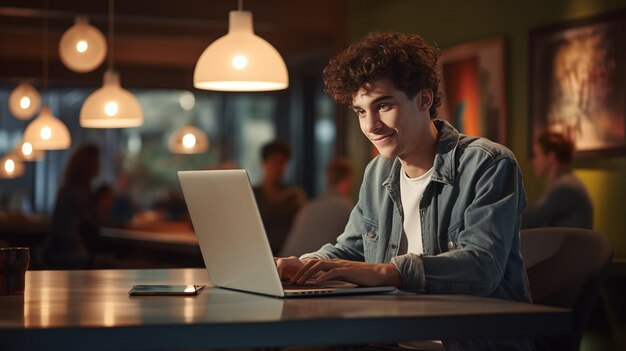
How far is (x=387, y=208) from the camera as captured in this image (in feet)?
9.01

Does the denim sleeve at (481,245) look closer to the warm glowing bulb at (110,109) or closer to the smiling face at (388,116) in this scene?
the smiling face at (388,116)

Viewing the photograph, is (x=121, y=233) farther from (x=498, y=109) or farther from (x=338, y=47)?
(x=498, y=109)

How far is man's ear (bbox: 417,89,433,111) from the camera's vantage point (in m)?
2.67

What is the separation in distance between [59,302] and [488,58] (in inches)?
207

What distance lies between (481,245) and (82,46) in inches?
169

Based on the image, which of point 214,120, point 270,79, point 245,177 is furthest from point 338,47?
point 214,120

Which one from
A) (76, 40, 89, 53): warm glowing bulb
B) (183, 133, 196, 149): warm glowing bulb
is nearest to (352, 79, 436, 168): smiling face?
(76, 40, 89, 53): warm glowing bulb

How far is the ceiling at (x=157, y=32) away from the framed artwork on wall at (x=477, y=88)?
4.56ft

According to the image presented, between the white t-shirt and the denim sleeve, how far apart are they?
0.50ft

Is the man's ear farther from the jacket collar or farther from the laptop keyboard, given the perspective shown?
the laptop keyboard

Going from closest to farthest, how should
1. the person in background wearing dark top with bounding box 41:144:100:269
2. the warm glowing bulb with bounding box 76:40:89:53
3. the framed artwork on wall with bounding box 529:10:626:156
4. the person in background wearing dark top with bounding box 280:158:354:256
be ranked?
the person in background wearing dark top with bounding box 280:158:354:256 → the framed artwork on wall with bounding box 529:10:626:156 → the warm glowing bulb with bounding box 76:40:89:53 → the person in background wearing dark top with bounding box 41:144:100:269

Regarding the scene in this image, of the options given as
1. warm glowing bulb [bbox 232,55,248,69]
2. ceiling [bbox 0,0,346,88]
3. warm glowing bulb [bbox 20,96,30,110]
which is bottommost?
warm glowing bulb [bbox 232,55,248,69]

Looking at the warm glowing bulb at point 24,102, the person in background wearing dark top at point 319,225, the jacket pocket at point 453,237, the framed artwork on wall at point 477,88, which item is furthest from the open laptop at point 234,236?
the warm glowing bulb at point 24,102

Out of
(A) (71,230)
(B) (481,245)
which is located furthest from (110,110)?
(B) (481,245)
